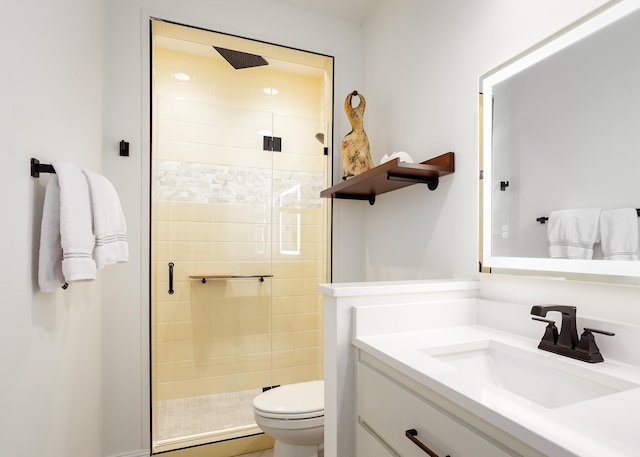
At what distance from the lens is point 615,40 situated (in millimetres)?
970

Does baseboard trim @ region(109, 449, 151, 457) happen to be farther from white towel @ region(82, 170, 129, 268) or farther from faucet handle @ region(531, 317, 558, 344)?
faucet handle @ region(531, 317, 558, 344)

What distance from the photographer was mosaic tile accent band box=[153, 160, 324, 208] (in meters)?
2.21

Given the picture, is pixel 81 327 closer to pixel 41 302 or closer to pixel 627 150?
pixel 41 302

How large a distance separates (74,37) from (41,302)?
1.02 meters

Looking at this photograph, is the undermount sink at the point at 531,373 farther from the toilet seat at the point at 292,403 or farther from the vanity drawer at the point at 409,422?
the toilet seat at the point at 292,403

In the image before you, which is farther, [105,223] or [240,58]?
[240,58]

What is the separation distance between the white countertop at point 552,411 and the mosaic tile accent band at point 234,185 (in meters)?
1.61

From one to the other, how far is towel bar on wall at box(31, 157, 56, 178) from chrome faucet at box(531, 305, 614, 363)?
1456mm

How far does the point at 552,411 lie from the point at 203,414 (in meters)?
2.15

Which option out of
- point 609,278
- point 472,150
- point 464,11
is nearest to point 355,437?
point 609,278

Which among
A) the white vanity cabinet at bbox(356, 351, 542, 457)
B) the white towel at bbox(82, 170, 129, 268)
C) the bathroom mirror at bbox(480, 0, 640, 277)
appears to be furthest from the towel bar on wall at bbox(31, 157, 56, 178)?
the bathroom mirror at bbox(480, 0, 640, 277)

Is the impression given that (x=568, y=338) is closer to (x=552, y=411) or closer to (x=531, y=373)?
(x=531, y=373)

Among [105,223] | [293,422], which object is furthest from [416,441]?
[105,223]

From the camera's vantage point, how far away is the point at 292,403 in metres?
1.73
